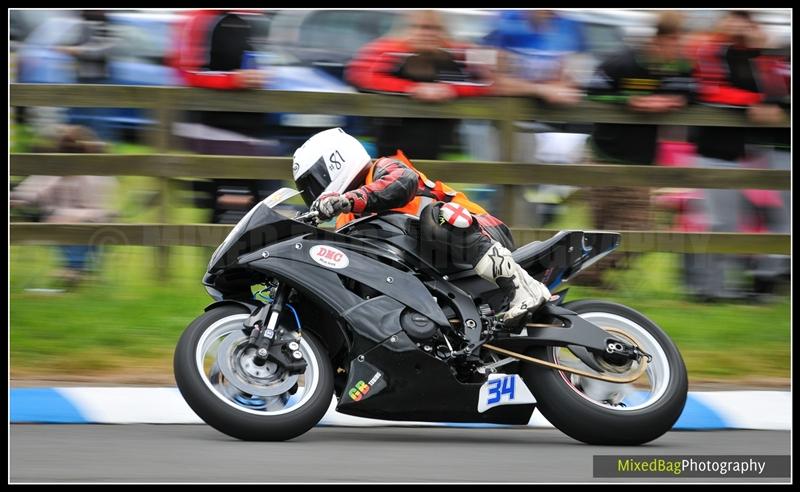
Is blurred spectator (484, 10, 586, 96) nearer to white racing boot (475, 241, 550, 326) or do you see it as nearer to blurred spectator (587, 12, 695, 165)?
blurred spectator (587, 12, 695, 165)

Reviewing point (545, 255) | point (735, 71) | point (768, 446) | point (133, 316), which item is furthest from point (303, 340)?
point (735, 71)

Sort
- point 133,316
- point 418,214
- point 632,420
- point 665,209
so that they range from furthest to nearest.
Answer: point 665,209 → point 133,316 → point 418,214 → point 632,420

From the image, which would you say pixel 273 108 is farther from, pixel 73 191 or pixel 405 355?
pixel 405 355

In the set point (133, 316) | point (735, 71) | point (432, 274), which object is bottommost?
point (133, 316)

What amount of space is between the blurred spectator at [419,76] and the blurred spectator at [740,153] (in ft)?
5.60

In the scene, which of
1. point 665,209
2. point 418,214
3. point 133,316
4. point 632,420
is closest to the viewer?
point 632,420

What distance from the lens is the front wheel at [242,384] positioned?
4984mm

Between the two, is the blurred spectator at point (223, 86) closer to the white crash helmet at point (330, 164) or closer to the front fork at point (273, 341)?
the white crash helmet at point (330, 164)

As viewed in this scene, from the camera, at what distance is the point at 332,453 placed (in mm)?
4887

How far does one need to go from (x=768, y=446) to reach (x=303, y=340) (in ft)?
7.49

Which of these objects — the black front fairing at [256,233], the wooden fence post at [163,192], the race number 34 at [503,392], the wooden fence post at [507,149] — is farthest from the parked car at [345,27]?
the race number 34 at [503,392]

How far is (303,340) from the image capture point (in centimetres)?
519

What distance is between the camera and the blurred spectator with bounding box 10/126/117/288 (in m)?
7.96

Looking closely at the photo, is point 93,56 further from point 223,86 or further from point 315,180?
point 315,180
